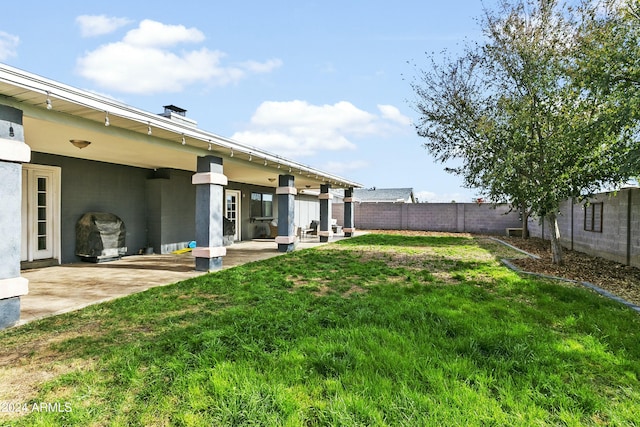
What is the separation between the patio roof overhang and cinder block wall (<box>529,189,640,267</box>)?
807 cm

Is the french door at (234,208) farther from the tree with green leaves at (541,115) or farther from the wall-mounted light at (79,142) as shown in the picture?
the tree with green leaves at (541,115)

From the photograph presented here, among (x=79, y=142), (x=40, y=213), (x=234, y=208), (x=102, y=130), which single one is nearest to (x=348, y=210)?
(x=234, y=208)

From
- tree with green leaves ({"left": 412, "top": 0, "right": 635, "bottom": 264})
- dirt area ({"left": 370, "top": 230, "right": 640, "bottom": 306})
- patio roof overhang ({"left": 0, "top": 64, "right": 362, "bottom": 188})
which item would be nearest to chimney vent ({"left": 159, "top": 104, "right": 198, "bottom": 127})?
patio roof overhang ({"left": 0, "top": 64, "right": 362, "bottom": 188})

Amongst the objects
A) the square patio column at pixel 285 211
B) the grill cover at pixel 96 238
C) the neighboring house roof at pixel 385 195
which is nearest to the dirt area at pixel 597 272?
the square patio column at pixel 285 211

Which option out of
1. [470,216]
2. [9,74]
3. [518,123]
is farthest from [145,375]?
[470,216]

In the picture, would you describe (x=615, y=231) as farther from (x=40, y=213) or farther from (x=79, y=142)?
(x=40, y=213)

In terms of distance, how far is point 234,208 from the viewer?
14.5 m

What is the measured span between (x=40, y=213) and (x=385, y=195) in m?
29.2

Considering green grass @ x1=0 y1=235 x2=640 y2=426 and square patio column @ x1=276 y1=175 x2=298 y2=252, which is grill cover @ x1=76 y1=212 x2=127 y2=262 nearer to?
green grass @ x1=0 y1=235 x2=640 y2=426

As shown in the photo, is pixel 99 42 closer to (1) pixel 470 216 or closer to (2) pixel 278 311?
(2) pixel 278 311

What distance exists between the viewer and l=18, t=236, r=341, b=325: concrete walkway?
15.6 ft

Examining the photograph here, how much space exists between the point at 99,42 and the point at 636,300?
43.2 ft

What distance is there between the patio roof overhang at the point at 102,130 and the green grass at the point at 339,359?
2572 millimetres

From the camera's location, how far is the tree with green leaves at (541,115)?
22.9ft
